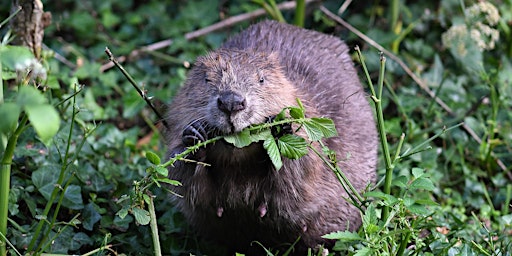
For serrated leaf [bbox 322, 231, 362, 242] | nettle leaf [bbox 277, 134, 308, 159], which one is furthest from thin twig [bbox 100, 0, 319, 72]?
serrated leaf [bbox 322, 231, 362, 242]

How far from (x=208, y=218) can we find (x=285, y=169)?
1.76 feet

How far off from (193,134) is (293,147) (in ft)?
1.57

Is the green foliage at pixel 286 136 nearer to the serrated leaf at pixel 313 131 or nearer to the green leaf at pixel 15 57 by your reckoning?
the serrated leaf at pixel 313 131

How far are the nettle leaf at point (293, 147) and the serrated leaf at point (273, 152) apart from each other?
0.04 m

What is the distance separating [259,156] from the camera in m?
3.57

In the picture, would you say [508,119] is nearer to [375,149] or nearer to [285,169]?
[375,149]

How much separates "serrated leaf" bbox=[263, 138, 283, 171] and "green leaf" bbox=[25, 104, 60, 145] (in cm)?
129

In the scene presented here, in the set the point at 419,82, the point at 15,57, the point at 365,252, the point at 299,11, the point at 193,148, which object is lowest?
the point at 365,252

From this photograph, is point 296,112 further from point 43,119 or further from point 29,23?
point 29,23

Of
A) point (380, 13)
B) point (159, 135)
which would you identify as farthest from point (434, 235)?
point (380, 13)

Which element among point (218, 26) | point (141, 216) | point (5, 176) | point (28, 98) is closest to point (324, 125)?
point (141, 216)

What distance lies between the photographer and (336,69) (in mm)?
4395

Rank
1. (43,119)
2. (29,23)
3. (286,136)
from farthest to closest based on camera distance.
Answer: (29,23)
(286,136)
(43,119)

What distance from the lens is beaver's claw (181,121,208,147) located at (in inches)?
135
